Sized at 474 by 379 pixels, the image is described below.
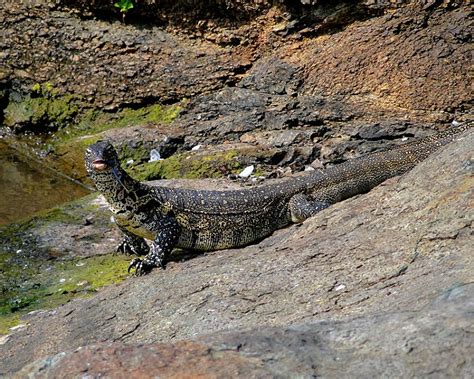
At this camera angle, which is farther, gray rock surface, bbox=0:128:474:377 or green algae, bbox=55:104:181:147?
green algae, bbox=55:104:181:147

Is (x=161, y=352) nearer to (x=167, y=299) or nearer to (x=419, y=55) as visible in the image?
(x=167, y=299)

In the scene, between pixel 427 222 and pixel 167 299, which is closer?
pixel 427 222

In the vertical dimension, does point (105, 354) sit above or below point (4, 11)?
below

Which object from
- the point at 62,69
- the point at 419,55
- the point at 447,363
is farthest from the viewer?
the point at 62,69

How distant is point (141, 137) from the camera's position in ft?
43.0

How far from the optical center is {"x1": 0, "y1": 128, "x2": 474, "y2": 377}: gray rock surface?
3715 mm

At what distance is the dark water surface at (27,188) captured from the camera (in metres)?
12.1

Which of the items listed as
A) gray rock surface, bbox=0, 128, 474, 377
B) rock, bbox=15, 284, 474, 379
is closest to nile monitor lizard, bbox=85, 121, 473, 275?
gray rock surface, bbox=0, 128, 474, 377

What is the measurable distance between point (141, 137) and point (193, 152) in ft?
4.01

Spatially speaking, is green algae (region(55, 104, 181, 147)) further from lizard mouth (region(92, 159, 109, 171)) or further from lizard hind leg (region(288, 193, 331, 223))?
lizard mouth (region(92, 159, 109, 171))

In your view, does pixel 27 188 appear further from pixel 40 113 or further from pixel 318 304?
pixel 318 304

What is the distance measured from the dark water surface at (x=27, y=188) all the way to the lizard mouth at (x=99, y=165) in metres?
4.04

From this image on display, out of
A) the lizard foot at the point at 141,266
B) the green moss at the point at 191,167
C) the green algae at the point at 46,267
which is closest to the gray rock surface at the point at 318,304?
the lizard foot at the point at 141,266

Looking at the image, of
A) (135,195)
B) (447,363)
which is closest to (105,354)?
(447,363)
